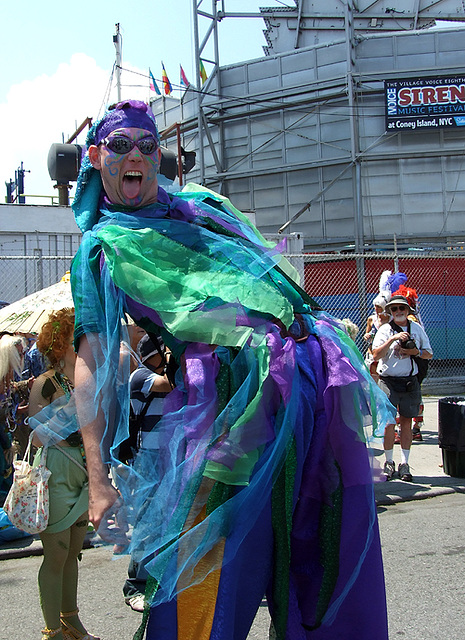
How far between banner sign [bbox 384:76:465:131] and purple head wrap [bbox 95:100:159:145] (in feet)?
55.8

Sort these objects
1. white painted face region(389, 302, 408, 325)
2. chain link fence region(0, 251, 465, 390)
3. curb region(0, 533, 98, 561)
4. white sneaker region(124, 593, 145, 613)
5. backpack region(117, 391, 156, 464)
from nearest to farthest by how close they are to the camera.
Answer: backpack region(117, 391, 156, 464)
white sneaker region(124, 593, 145, 613)
curb region(0, 533, 98, 561)
white painted face region(389, 302, 408, 325)
chain link fence region(0, 251, 465, 390)

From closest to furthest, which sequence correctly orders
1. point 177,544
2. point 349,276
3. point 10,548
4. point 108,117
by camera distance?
point 177,544 → point 108,117 → point 10,548 → point 349,276

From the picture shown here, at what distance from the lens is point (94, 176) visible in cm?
246

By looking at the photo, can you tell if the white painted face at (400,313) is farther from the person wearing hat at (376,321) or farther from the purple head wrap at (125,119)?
the purple head wrap at (125,119)

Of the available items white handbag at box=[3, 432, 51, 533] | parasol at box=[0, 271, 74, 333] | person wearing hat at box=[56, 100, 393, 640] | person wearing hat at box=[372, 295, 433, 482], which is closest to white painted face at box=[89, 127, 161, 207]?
person wearing hat at box=[56, 100, 393, 640]

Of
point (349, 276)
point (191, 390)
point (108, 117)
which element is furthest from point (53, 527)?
point (349, 276)

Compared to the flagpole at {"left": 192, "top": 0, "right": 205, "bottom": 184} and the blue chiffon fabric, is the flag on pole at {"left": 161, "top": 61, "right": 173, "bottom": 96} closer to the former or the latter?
the flagpole at {"left": 192, "top": 0, "right": 205, "bottom": 184}

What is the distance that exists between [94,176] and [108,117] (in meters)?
0.22

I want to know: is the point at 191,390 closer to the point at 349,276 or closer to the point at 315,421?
the point at 315,421

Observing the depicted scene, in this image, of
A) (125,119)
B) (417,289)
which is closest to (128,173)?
(125,119)

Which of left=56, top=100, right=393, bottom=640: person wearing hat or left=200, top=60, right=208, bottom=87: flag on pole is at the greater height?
left=200, top=60, right=208, bottom=87: flag on pole

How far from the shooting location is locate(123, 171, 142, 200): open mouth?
2.35 meters

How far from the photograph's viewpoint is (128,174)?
2.35m

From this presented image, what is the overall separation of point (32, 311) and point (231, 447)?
10.7 ft
